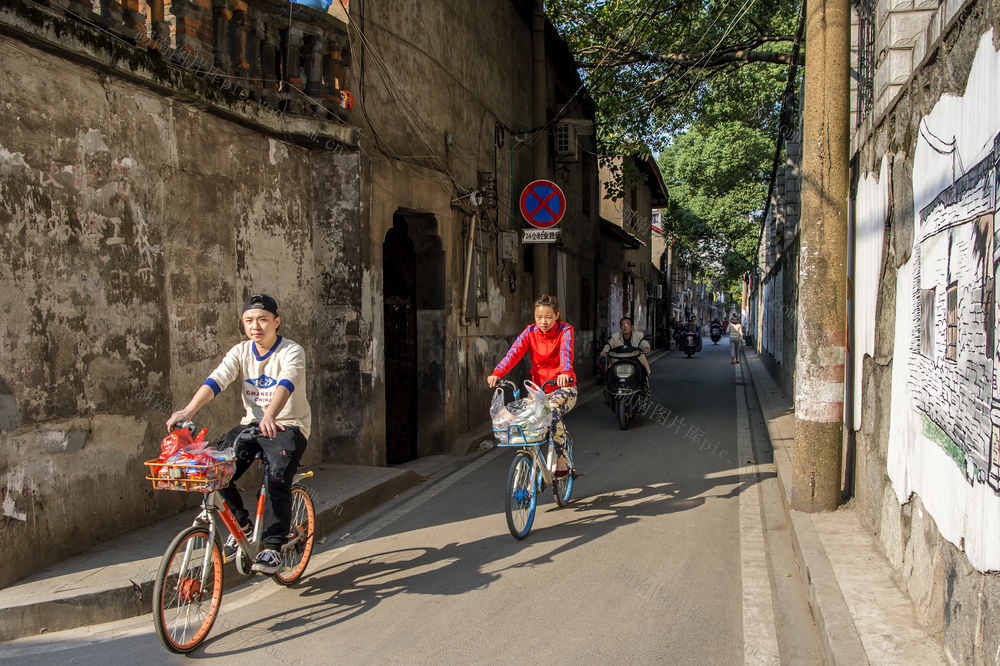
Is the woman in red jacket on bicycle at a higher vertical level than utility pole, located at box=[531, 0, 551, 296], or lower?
lower

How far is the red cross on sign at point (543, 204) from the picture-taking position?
12305 millimetres

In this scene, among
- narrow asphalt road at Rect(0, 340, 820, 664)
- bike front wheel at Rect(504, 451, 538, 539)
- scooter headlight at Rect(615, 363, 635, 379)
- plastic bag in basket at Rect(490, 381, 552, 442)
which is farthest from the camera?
scooter headlight at Rect(615, 363, 635, 379)

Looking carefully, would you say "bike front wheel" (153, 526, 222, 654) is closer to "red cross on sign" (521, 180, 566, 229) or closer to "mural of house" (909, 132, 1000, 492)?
"mural of house" (909, 132, 1000, 492)

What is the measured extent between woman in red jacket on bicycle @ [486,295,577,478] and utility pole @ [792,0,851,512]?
187cm

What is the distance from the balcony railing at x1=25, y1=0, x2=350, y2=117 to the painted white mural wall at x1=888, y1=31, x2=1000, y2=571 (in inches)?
208

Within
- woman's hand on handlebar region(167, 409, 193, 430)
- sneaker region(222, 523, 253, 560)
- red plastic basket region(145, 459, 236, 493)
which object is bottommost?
sneaker region(222, 523, 253, 560)

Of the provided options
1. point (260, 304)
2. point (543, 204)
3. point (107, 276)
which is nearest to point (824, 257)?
point (260, 304)

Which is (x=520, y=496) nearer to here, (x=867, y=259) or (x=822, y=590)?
(x=822, y=590)

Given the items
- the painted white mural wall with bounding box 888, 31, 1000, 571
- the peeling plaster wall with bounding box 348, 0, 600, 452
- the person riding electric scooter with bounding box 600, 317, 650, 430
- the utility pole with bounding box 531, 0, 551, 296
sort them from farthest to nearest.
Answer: the utility pole with bounding box 531, 0, 551, 296 → the person riding electric scooter with bounding box 600, 317, 650, 430 → the peeling plaster wall with bounding box 348, 0, 600, 452 → the painted white mural wall with bounding box 888, 31, 1000, 571

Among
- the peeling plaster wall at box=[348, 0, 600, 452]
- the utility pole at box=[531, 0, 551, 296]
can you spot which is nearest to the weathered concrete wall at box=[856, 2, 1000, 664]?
the peeling plaster wall at box=[348, 0, 600, 452]

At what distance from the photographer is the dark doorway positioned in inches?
377

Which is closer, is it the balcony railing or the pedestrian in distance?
the balcony railing

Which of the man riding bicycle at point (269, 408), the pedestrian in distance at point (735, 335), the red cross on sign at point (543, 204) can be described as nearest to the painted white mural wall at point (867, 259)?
the man riding bicycle at point (269, 408)

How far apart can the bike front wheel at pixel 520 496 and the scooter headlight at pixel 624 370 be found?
240 inches
